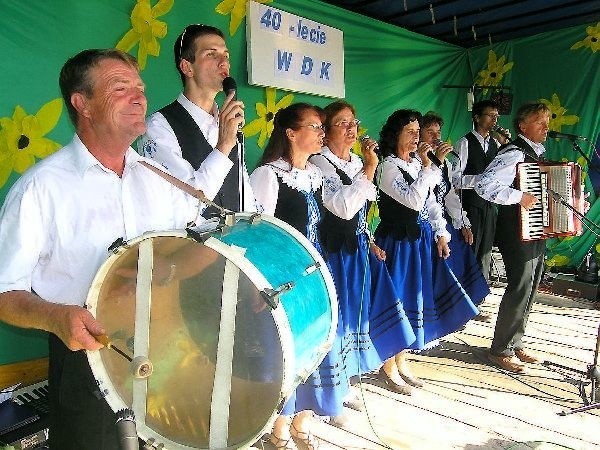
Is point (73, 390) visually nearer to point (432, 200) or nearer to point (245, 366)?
point (245, 366)

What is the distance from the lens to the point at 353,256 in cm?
291

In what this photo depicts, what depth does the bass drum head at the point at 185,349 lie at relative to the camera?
1.28m

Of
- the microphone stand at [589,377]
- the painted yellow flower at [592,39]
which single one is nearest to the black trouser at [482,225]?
the microphone stand at [589,377]

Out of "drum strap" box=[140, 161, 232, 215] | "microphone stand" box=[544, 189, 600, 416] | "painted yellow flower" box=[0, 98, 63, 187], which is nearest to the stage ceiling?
"microphone stand" box=[544, 189, 600, 416]

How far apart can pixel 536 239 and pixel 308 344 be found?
2604 mm

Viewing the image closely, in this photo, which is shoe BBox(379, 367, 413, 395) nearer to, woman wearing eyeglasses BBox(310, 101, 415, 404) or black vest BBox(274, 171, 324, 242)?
woman wearing eyeglasses BBox(310, 101, 415, 404)

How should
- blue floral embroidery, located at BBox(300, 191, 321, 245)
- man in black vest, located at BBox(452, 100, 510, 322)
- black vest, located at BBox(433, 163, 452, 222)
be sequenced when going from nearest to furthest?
1. blue floral embroidery, located at BBox(300, 191, 321, 245)
2. black vest, located at BBox(433, 163, 452, 222)
3. man in black vest, located at BBox(452, 100, 510, 322)

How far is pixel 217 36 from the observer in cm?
209

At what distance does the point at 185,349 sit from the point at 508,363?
9.67 feet

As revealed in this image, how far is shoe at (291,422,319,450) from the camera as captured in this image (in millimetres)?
2520

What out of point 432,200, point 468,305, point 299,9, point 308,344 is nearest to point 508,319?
point 468,305

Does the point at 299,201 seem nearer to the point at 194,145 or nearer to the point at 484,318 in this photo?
the point at 194,145

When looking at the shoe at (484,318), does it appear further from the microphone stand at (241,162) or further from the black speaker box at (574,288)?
the microphone stand at (241,162)

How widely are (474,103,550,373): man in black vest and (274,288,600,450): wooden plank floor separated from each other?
24 centimetres
